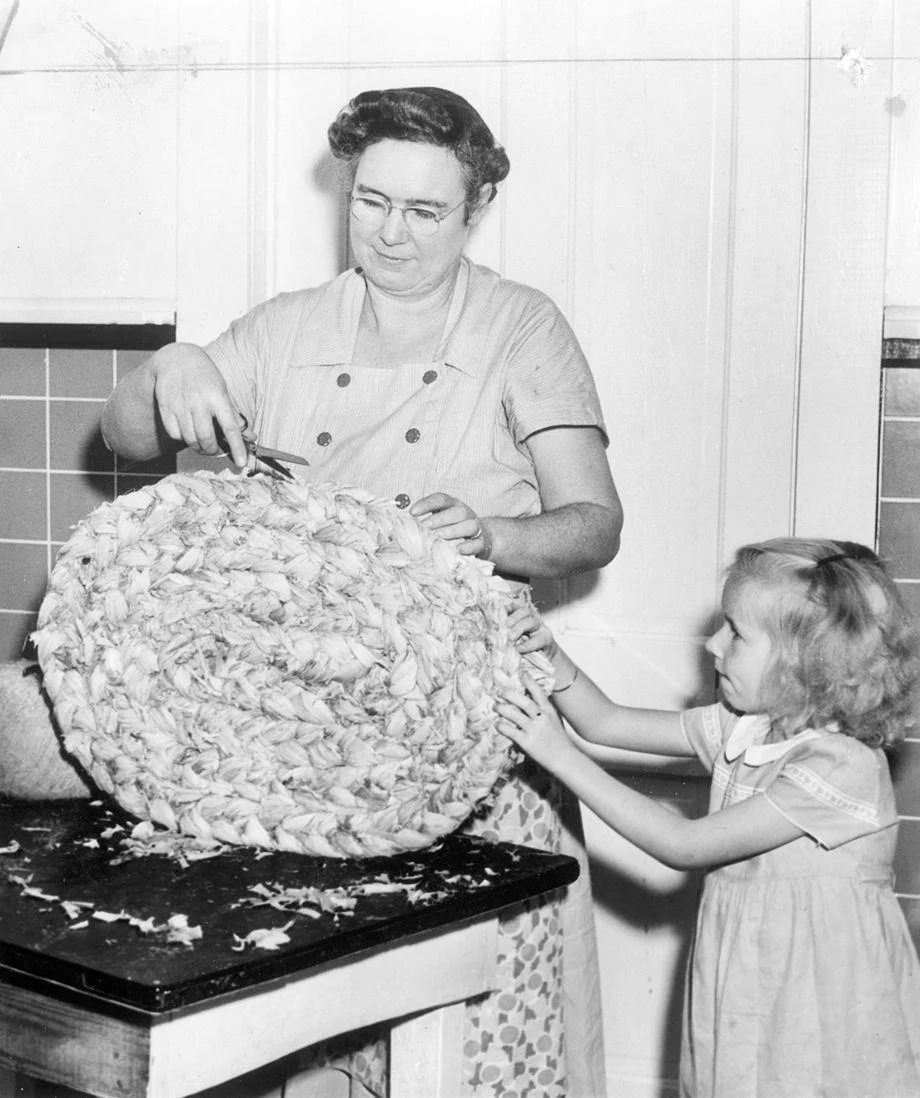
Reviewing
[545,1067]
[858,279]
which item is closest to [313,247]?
[858,279]

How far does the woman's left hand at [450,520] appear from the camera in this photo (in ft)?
4.38

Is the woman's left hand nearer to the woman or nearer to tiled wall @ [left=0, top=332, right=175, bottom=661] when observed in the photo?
the woman

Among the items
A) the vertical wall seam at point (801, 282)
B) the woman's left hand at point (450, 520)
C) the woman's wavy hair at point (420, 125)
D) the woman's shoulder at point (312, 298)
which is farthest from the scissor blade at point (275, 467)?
the vertical wall seam at point (801, 282)

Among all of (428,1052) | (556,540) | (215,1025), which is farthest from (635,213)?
(215,1025)

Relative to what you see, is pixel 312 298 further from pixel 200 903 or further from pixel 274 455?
pixel 200 903

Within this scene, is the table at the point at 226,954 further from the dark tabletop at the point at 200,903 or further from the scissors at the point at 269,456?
the scissors at the point at 269,456

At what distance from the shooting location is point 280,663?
4.14ft

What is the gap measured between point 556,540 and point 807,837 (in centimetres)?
42

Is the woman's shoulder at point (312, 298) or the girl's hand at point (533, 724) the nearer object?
the girl's hand at point (533, 724)

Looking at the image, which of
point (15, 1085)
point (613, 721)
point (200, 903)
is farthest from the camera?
point (15, 1085)

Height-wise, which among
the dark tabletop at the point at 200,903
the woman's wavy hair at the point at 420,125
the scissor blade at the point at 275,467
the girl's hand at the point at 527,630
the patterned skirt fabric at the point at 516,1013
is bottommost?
the patterned skirt fabric at the point at 516,1013

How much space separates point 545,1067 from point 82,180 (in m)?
1.61

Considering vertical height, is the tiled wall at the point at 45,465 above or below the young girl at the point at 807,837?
above

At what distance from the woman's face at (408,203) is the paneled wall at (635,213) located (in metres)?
0.54
